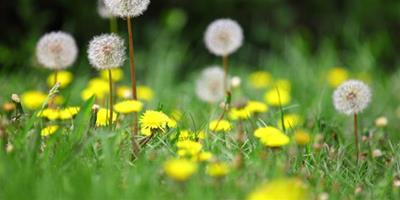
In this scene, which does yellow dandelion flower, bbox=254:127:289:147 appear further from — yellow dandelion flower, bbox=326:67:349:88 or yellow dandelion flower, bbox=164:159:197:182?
yellow dandelion flower, bbox=326:67:349:88

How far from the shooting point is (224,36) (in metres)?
3.47

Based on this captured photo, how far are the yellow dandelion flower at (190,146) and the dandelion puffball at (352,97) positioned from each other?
0.73 m

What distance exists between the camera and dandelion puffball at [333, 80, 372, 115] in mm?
2789

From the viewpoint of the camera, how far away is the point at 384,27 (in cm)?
605

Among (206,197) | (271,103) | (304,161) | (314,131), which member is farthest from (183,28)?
(206,197)

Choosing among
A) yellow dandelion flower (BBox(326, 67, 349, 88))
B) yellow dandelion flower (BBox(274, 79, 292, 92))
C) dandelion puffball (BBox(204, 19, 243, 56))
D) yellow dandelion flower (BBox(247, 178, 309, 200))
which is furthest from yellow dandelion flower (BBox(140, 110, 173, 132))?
yellow dandelion flower (BBox(326, 67, 349, 88))

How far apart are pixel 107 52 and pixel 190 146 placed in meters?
0.52

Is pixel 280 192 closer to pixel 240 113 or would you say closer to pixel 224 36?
pixel 240 113

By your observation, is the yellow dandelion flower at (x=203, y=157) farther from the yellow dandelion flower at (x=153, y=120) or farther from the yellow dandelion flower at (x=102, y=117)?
the yellow dandelion flower at (x=102, y=117)

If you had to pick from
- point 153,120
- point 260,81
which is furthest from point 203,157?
point 260,81

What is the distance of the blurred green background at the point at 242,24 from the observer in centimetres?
522

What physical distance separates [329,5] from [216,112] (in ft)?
10.1

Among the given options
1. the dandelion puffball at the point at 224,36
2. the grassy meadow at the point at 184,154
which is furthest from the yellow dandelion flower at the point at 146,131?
the dandelion puffball at the point at 224,36

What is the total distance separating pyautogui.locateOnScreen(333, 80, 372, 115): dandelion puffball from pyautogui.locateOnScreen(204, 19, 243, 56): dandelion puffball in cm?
75
